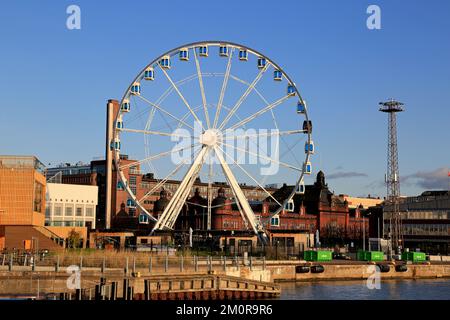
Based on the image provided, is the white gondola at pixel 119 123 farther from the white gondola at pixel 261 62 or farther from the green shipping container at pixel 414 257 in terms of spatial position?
the green shipping container at pixel 414 257

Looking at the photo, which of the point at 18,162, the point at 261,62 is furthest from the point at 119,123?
the point at 261,62

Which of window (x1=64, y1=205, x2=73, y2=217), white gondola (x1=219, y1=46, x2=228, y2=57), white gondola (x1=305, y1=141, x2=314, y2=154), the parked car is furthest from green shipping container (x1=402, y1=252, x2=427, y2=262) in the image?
window (x1=64, y1=205, x2=73, y2=217)

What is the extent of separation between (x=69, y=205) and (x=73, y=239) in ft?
89.4

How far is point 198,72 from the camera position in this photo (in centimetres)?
8062

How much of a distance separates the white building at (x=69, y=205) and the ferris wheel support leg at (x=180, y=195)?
37.0m

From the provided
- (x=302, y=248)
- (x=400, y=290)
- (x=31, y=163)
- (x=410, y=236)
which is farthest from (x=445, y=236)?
(x=31, y=163)

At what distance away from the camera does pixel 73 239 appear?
316 feet

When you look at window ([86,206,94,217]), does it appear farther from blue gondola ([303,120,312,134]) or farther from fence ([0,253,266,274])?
fence ([0,253,266,274])

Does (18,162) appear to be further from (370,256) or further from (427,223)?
(427,223)

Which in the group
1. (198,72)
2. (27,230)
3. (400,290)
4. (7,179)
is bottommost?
(400,290)

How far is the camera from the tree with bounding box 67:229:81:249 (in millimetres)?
94750
